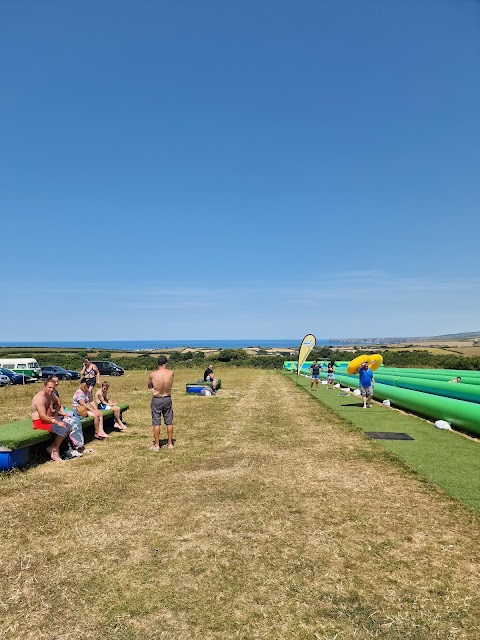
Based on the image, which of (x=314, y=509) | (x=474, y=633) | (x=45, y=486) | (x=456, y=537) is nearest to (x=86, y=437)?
(x=45, y=486)

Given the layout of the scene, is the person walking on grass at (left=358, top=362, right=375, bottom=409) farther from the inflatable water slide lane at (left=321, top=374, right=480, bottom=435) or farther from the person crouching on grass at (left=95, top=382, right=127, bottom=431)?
the person crouching on grass at (left=95, top=382, right=127, bottom=431)

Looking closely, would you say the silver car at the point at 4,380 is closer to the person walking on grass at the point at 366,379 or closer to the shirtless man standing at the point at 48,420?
the shirtless man standing at the point at 48,420

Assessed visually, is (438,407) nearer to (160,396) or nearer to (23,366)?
(160,396)

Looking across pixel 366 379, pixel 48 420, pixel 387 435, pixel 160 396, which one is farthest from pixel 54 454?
pixel 366 379

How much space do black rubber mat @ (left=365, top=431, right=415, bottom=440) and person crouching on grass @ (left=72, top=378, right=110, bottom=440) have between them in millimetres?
6621

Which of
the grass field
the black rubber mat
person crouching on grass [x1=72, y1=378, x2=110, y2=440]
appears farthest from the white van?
the black rubber mat

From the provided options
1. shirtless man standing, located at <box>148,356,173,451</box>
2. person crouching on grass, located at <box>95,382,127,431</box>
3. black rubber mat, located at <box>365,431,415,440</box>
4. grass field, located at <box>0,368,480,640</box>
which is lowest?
black rubber mat, located at <box>365,431,415,440</box>

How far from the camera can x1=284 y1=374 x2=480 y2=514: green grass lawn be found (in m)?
6.85

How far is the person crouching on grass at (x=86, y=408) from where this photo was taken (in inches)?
405

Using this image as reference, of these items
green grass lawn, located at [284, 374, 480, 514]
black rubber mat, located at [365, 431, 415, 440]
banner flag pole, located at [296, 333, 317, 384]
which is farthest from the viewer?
banner flag pole, located at [296, 333, 317, 384]

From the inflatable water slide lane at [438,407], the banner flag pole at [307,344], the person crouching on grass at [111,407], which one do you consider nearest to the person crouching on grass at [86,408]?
the person crouching on grass at [111,407]

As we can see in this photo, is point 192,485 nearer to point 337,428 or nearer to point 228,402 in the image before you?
point 337,428

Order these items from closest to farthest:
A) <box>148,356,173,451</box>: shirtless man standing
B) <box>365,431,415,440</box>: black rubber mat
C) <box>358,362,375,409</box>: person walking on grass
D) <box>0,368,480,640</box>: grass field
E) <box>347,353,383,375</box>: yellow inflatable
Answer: <box>0,368,480,640</box>: grass field → <box>148,356,173,451</box>: shirtless man standing → <box>365,431,415,440</box>: black rubber mat → <box>358,362,375,409</box>: person walking on grass → <box>347,353,383,375</box>: yellow inflatable

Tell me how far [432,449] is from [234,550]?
6250mm
